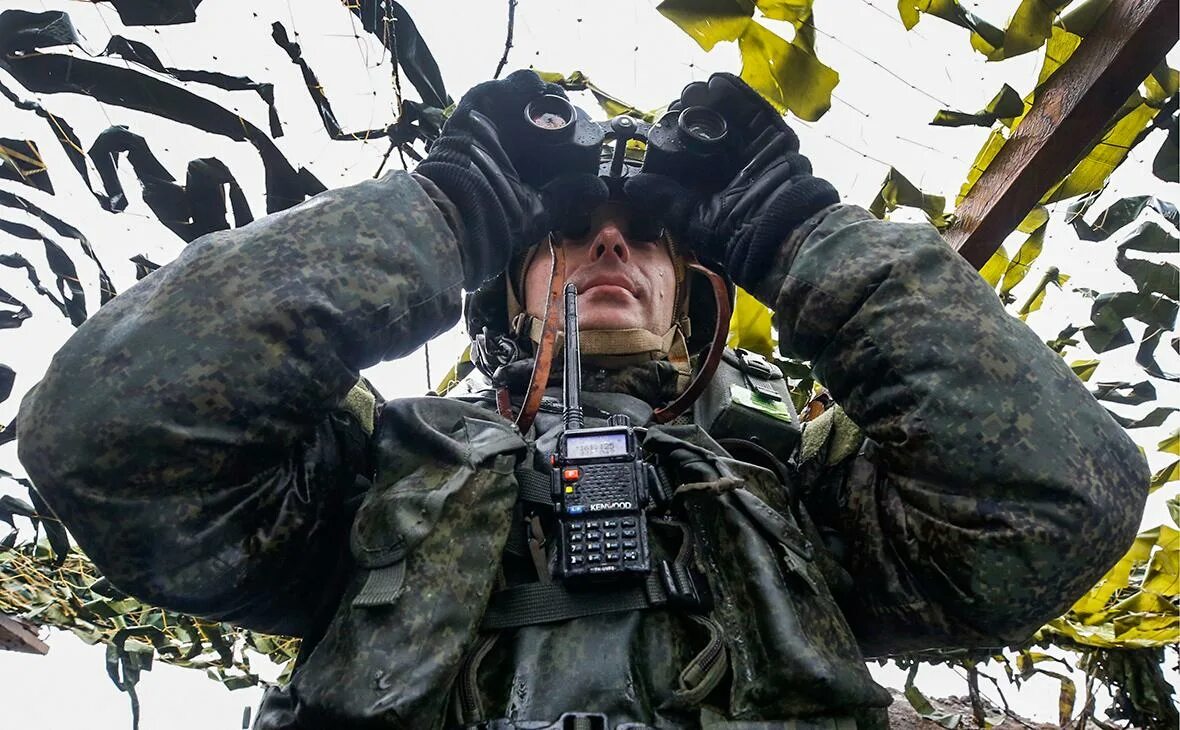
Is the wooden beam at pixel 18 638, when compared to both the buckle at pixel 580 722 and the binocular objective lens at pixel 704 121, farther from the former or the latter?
the binocular objective lens at pixel 704 121

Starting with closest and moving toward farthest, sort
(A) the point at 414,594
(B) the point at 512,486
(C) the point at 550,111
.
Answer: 1. (A) the point at 414,594
2. (B) the point at 512,486
3. (C) the point at 550,111

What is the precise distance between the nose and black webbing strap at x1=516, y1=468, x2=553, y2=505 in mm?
546

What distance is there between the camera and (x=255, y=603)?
1.32 meters

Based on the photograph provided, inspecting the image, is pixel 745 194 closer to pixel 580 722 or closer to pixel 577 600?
pixel 577 600

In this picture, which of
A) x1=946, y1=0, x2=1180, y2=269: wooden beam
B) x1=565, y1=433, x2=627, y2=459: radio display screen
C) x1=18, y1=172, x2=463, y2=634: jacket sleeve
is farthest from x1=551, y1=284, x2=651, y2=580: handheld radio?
x1=946, y1=0, x2=1180, y2=269: wooden beam

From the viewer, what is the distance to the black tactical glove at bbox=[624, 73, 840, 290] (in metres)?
1.45

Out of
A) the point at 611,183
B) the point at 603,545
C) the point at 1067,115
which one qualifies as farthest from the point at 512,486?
the point at 1067,115

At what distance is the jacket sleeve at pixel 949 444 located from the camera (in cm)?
118

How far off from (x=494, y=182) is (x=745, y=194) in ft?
1.46

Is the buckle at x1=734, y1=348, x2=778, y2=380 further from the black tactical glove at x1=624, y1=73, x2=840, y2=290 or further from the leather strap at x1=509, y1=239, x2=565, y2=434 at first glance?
the leather strap at x1=509, y1=239, x2=565, y2=434

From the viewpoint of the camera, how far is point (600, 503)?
48.7 inches

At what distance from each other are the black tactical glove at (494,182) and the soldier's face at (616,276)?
126mm

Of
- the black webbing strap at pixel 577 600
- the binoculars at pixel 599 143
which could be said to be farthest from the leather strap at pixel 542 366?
the black webbing strap at pixel 577 600

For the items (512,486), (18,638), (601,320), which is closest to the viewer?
(512,486)
